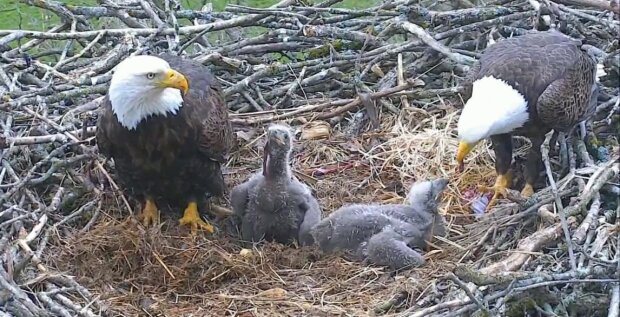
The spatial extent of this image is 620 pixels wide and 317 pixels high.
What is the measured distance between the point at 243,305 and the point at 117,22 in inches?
159

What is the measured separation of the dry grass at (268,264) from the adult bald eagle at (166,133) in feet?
0.68

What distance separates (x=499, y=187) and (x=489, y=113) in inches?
26.6

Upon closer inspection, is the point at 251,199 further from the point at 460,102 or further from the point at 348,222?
the point at 460,102

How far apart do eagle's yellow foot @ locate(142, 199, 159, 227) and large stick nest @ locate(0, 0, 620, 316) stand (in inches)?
3.9

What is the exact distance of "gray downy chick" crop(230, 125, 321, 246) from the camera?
530 centimetres

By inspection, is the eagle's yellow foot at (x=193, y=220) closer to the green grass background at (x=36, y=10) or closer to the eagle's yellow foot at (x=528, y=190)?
the eagle's yellow foot at (x=528, y=190)

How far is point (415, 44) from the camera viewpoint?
661cm

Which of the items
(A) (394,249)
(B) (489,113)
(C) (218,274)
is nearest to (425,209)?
(A) (394,249)

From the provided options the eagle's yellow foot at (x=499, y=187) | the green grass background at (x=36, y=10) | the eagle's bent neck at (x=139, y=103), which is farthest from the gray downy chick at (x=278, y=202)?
the green grass background at (x=36, y=10)

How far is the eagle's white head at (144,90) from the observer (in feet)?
16.2

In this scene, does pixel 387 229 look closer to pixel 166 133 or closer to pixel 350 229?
pixel 350 229

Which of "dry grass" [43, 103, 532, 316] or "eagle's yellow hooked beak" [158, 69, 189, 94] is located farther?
"eagle's yellow hooked beak" [158, 69, 189, 94]

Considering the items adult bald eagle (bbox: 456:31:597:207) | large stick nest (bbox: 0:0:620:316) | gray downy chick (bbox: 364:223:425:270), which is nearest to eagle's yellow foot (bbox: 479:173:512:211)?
adult bald eagle (bbox: 456:31:597:207)

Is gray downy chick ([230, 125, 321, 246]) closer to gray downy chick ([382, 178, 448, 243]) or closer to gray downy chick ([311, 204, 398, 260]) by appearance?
gray downy chick ([311, 204, 398, 260])
